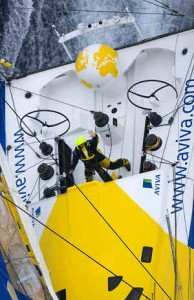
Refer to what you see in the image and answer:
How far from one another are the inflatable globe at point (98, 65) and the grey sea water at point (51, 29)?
141 inches

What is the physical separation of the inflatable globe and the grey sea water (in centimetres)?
358

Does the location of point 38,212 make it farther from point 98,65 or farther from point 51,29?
point 51,29

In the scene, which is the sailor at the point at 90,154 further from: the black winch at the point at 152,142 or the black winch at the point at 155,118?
the black winch at the point at 155,118

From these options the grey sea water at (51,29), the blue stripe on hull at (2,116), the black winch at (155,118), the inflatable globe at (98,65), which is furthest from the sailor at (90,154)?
the grey sea water at (51,29)

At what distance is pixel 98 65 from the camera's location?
461cm

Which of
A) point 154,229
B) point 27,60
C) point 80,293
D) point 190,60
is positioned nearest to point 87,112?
point 190,60

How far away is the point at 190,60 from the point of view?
4512 millimetres

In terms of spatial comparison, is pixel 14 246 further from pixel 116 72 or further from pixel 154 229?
pixel 116 72

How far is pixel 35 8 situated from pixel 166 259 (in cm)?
629

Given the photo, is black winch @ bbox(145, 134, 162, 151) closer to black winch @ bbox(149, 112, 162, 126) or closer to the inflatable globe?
black winch @ bbox(149, 112, 162, 126)

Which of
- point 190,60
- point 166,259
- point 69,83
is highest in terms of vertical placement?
point 190,60

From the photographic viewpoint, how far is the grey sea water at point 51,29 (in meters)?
8.19

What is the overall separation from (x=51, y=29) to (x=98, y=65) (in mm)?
4282

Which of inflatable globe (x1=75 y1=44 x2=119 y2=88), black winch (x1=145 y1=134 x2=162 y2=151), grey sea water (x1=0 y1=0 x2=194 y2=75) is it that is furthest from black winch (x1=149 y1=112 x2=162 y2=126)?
grey sea water (x1=0 y1=0 x2=194 y2=75)
